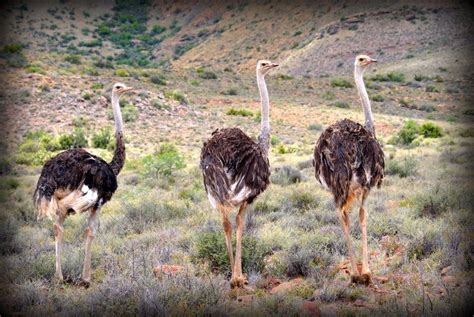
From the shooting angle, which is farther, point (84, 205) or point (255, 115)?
point (255, 115)

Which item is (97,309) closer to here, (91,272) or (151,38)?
(91,272)

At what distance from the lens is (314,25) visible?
48.7m

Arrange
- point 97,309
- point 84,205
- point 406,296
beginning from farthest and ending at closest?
1. point 84,205
2. point 406,296
3. point 97,309

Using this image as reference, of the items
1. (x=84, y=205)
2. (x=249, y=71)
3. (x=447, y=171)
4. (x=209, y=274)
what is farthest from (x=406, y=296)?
(x=249, y=71)

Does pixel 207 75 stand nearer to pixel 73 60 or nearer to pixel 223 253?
pixel 73 60

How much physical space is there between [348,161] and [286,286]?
1.49m

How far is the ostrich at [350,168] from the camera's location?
6012 mm

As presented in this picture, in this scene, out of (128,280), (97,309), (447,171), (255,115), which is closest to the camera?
(97,309)

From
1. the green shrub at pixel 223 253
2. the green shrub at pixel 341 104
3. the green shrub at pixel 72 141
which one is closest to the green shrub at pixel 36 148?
the green shrub at pixel 72 141

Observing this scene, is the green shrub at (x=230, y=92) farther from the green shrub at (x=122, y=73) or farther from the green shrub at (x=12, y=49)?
the green shrub at (x=12, y=49)

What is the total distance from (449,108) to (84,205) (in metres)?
30.9

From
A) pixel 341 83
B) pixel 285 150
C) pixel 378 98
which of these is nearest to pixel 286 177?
pixel 285 150

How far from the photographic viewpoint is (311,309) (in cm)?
525

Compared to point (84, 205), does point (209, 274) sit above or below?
below
